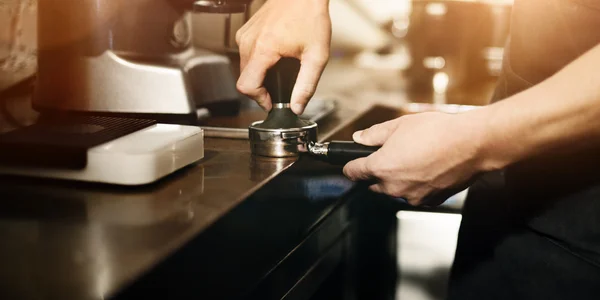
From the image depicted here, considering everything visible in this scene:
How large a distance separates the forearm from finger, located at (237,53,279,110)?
0.94ft

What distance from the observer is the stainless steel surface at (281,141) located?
0.86 m

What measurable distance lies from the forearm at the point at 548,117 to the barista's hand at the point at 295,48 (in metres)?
0.24

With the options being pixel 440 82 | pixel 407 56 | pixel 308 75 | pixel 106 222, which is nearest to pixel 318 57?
pixel 308 75

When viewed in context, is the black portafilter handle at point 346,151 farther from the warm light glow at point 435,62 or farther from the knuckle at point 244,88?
the warm light glow at point 435,62

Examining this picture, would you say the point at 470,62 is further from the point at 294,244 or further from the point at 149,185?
the point at 149,185

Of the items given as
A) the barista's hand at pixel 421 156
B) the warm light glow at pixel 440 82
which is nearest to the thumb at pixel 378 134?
the barista's hand at pixel 421 156

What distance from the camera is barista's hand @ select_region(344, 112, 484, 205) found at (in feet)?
2.47

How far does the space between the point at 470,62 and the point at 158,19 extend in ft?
4.11

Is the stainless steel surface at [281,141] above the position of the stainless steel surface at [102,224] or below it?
above

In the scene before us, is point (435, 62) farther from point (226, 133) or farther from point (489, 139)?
point (489, 139)

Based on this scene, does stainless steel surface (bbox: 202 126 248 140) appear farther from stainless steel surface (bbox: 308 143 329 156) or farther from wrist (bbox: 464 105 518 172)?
wrist (bbox: 464 105 518 172)

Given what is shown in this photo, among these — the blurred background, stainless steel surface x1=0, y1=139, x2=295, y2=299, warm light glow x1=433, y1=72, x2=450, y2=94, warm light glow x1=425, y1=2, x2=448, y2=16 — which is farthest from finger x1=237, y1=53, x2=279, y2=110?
warm light glow x1=425, y1=2, x2=448, y2=16

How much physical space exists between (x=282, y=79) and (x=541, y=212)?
0.37m

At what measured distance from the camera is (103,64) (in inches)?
38.7
